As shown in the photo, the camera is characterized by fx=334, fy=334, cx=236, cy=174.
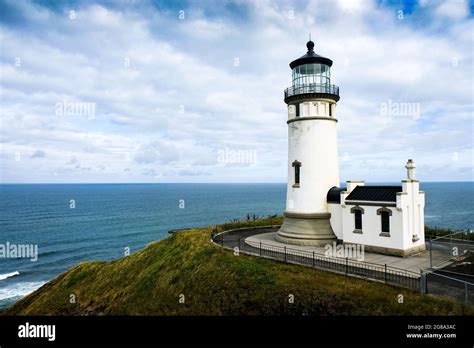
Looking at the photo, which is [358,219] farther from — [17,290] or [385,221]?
[17,290]

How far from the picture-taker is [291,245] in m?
24.2

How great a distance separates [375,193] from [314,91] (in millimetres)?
8287

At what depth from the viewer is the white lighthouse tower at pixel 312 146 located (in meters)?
24.1

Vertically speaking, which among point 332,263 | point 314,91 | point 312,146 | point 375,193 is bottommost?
point 332,263

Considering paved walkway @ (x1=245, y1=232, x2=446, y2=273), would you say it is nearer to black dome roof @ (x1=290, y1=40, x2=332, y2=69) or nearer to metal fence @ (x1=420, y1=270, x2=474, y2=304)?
metal fence @ (x1=420, y1=270, x2=474, y2=304)

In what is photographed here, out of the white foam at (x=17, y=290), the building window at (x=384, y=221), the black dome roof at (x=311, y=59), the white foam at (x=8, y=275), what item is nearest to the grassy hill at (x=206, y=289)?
the building window at (x=384, y=221)

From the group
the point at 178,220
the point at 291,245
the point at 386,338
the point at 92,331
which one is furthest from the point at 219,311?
the point at 178,220

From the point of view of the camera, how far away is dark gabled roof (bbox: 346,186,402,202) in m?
20.8

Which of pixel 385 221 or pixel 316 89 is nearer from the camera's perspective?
pixel 385 221

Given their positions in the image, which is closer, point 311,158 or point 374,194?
point 374,194

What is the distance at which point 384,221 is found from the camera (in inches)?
825

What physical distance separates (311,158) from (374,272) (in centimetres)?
990

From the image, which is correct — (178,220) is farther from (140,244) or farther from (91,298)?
(91,298)

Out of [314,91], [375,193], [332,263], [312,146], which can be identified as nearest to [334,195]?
[375,193]
